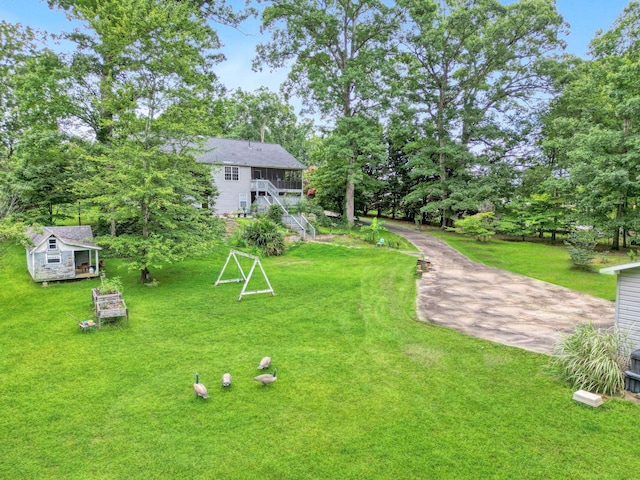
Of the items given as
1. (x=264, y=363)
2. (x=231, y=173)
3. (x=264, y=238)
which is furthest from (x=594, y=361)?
(x=231, y=173)

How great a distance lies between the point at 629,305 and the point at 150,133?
15.3 meters

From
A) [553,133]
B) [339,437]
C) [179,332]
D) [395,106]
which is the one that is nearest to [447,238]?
[395,106]

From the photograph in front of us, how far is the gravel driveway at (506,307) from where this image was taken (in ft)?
33.5

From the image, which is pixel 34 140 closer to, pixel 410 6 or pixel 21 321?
pixel 21 321

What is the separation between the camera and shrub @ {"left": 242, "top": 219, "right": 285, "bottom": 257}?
2100cm

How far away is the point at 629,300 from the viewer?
8211 millimetres

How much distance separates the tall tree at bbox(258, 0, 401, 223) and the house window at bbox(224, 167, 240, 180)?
306 inches

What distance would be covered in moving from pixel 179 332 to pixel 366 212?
1413 inches

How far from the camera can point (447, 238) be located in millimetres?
28359

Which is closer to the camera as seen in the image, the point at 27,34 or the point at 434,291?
the point at 434,291

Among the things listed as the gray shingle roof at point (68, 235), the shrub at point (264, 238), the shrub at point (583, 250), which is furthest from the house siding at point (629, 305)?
the gray shingle roof at point (68, 235)

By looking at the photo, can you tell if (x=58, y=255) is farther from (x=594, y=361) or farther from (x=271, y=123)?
(x=271, y=123)

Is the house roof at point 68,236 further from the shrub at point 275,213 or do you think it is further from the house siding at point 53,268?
the shrub at point 275,213

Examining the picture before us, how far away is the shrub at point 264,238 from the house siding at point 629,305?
15457 millimetres
